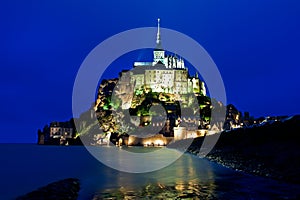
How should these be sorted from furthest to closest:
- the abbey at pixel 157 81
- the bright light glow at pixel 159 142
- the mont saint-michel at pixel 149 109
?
the abbey at pixel 157 81 → the mont saint-michel at pixel 149 109 → the bright light glow at pixel 159 142

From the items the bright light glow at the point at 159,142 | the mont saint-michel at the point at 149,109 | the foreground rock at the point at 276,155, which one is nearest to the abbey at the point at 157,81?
the mont saint-michel at the point at 149,109

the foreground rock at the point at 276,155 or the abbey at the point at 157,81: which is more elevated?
the abbey at the point at 157,81

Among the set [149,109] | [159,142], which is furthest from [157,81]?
[159,142]

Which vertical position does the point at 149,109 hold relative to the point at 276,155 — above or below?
above

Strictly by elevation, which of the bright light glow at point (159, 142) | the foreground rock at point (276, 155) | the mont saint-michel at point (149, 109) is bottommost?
the foreground rock at point (276, 155)

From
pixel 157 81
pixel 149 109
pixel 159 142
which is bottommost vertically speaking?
pixel 159 142

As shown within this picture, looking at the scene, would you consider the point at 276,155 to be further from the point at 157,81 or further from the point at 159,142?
the point at 157,81

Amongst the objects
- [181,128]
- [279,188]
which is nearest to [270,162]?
[279,188]

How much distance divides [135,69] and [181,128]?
28.6 m

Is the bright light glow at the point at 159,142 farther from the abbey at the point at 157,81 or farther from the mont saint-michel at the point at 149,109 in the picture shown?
the abbey at the point at 157,81

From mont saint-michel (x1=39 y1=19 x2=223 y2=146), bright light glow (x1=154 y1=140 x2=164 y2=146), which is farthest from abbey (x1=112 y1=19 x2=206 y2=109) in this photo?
bright light glow (x1=154 y1=140 x2=164 y2=146)

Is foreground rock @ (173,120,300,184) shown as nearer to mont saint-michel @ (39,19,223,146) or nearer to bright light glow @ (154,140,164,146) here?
mont saint-michel @ (39,19,223,146)

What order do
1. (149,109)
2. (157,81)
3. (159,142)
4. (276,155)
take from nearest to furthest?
(276,155), (159,142), (149,109), (157,81)

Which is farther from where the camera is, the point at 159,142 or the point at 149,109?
the point at 149,109
